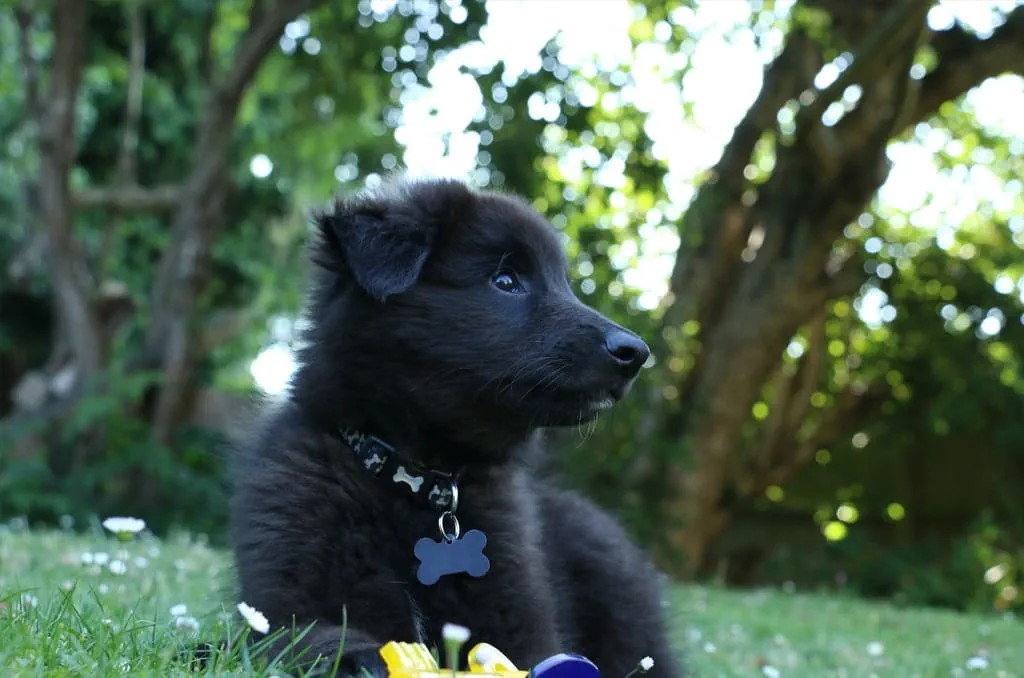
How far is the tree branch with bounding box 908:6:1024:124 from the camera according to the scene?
935cm

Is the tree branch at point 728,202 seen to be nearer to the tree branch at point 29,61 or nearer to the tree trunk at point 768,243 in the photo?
the tree trunk at point 768,243

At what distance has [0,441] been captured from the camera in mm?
9594

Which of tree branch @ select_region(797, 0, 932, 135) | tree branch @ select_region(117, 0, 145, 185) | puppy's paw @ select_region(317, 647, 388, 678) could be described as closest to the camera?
puppy's paw @ select_region(317, 647, 388, 678)

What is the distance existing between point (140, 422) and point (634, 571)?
6.69m

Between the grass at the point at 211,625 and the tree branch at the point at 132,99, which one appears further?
the tree branch at the point at 132,99

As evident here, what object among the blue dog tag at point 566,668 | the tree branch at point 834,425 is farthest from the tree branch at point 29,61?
the blue dog tag at point 566,668

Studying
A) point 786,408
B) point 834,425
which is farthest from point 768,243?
point 834,425

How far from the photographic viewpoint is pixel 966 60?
9562 mm

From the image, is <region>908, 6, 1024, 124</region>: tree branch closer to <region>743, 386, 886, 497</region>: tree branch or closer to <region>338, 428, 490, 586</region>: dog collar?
<region>743, 386, 886, 497</region>: tree branch

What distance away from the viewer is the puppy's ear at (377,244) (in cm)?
301

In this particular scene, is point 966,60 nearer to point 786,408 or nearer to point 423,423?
point 786,408

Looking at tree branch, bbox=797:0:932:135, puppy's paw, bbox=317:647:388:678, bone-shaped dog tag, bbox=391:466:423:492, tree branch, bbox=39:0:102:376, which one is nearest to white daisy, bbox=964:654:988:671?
bone-shaped dog tag, bbox=391:466:423:492

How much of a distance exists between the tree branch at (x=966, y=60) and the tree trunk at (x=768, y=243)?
0.01 meters

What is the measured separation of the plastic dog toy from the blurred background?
5255 mm
